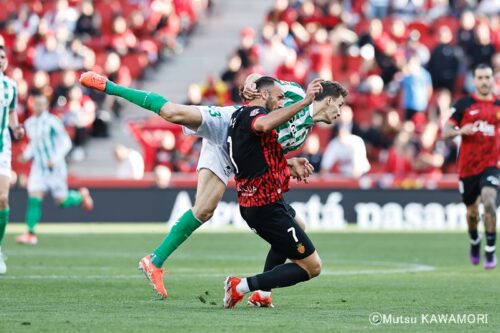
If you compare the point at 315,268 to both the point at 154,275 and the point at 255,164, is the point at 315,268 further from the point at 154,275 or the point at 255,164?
the point at 154,275

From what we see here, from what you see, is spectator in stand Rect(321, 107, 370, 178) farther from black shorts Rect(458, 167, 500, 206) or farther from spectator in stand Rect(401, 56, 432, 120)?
black shorts Rect(458, 167, 500, 206)

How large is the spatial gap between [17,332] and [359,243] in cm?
1269

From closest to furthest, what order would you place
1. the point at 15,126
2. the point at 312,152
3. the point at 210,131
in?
the point at 210,131 < the point at 15,126 < the point at 312,152

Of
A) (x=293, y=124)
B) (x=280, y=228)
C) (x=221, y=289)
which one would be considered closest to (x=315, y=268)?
(x=280, y=228)

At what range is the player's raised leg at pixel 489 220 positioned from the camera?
1562 centimetres

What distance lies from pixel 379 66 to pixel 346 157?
3351 millimetres

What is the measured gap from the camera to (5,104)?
46.4 feet

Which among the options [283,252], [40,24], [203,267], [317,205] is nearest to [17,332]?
[283,252]

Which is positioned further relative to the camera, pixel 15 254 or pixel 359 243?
pixel 359 243

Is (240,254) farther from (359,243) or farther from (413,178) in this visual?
(413,178)

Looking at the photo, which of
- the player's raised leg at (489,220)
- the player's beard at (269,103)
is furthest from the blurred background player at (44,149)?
the player's beard at (269,103)

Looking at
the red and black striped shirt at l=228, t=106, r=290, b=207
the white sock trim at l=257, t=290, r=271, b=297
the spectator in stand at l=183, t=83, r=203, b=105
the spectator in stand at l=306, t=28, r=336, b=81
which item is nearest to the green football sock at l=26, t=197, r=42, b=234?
the spectator in stand at l=183, t=83, r=203, b=105

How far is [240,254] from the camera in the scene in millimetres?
17766

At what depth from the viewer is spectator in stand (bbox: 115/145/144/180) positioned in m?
26.3
